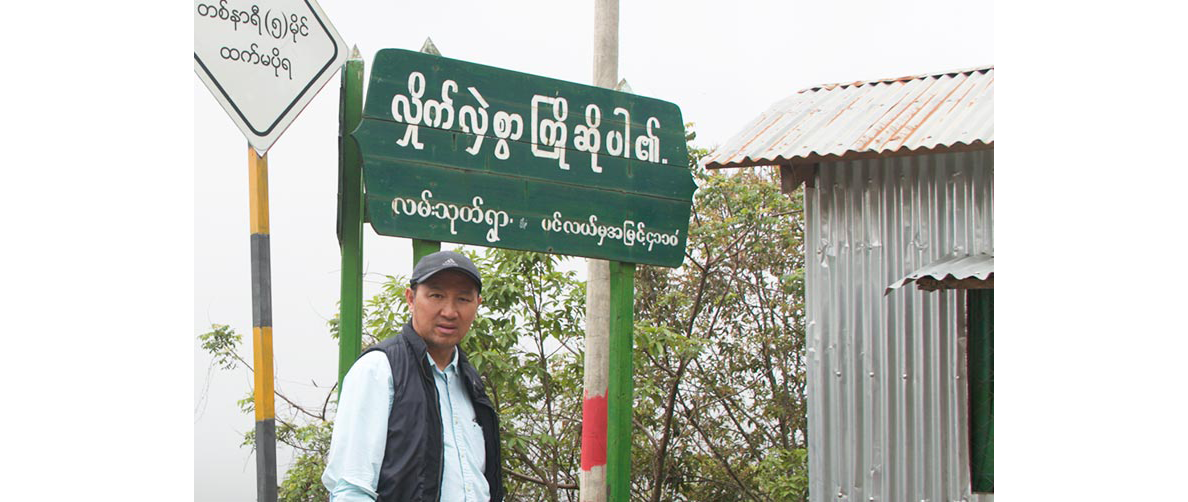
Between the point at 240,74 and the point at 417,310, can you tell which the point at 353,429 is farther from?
the point at 240,74

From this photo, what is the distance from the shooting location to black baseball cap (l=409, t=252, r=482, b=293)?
11.8ft

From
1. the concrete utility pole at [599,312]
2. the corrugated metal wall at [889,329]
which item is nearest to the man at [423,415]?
the concrete utility pole at [599,312]

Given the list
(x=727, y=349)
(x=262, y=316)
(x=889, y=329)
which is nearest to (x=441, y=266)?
(x=262, y=316)

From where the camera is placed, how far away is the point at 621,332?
5.28m

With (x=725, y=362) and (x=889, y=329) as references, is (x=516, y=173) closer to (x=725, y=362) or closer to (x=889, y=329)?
(x=889, y=329)

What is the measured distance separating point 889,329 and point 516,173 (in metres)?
3.22

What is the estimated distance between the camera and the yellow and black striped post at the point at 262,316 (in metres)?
3.82

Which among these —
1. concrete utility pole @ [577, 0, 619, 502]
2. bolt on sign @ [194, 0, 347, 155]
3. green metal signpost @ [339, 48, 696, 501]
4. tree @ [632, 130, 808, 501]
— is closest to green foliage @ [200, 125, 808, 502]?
tree @ [632, 130, 808, 501]

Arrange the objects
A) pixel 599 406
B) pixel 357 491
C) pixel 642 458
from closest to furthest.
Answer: pixel 357 491 < pixel 599 406 < pixel 642 458

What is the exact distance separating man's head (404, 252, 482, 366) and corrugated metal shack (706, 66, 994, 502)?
3.43 metres

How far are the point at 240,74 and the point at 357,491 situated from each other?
1587 mm

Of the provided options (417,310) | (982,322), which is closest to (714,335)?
(982,322)

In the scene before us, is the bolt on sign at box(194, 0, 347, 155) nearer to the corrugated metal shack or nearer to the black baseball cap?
the black baseball cap

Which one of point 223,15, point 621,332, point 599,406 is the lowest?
point 599,406
